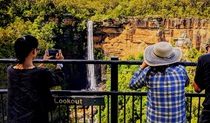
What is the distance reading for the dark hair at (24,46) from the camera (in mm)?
2664

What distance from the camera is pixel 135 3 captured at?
4484 centimetres

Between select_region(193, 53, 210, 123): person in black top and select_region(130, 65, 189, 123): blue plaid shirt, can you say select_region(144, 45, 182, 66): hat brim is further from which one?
select_region(193, 53, 210, 123): person in black top

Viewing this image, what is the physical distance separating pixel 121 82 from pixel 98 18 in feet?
59.4

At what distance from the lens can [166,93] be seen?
8.72ft

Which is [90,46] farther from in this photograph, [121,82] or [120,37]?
[121,82]

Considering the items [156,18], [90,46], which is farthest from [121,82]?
[90,46]

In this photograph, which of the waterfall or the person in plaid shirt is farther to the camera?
the waterfall

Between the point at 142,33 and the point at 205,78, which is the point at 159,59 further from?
the point at 142,33

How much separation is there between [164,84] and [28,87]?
109 centimetres

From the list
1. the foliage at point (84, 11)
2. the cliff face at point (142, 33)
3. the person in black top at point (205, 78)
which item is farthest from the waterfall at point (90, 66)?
the person in black top at point (205, 78)

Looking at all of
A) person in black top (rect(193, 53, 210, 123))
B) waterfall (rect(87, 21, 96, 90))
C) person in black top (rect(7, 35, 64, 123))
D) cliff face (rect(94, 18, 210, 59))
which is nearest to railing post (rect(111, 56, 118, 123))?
person in black top (rect(7, 35, 64, 123))

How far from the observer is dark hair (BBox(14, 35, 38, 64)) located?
8.74 feet

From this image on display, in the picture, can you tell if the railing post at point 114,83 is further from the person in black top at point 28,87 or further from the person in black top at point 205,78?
the person in black top at point 205,78

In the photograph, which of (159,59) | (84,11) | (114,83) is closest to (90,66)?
(84,11)
